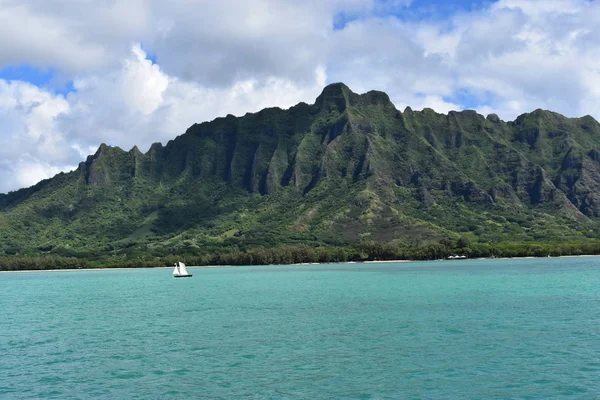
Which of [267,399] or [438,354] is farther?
[438,354]

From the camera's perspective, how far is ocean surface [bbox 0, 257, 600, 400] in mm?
45594

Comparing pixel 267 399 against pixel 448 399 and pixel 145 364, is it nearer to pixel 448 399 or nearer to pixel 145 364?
pixel 448 399

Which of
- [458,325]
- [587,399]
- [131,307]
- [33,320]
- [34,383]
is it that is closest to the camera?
[587,399]

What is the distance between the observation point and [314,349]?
6075 cm

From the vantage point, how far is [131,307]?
111 meters

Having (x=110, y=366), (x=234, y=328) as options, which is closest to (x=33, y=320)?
(x=234, y=328)

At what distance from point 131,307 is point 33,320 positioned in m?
19.7

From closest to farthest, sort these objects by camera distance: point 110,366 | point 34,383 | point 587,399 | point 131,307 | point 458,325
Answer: point 587,399
point 34,383
point 110,366
point 458,325
point 131,307

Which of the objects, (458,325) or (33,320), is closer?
(458,325)

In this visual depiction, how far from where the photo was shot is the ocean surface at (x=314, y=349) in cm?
4559

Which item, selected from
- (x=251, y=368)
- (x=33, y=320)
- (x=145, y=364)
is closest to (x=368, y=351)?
(x=251, y=368)

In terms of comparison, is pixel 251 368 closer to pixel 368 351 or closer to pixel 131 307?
pixel 368 351

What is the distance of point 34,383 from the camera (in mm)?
49688

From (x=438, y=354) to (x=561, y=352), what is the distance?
436 inches
